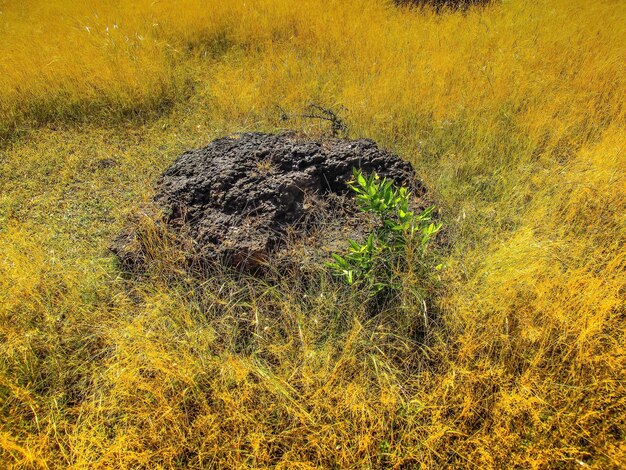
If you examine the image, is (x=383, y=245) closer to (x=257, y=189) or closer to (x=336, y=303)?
(x=336, y=303)

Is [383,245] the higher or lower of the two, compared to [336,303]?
higher

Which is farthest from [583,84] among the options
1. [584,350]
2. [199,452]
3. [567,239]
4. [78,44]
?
[78,44]

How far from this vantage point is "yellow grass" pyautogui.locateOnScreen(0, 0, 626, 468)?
1624 millimetres

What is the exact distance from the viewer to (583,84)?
3.96 meters

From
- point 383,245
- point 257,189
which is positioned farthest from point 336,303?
point 257,189

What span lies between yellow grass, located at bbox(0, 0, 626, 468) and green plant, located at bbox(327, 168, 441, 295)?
Answer: 0.15m

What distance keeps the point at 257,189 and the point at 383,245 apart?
3.03ft

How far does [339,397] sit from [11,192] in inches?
135

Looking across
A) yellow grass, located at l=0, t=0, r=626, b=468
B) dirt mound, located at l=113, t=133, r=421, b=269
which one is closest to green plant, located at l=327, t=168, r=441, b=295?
yellow grass, located at l=0, t=0, r=626, b=468

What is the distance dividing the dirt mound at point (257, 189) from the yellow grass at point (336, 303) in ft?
0.75

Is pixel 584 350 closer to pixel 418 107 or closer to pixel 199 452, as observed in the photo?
pixel 199 452

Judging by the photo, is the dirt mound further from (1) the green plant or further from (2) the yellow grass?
(1) the green plant

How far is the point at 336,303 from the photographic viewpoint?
2.06 metres

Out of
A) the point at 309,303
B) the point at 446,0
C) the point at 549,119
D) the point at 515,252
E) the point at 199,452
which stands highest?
the point at 446,0
